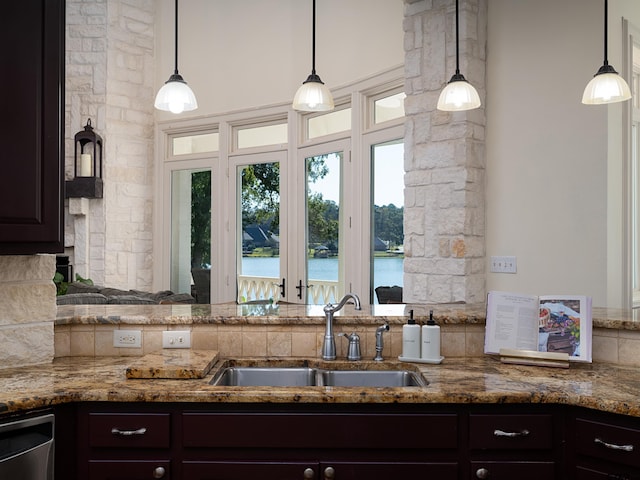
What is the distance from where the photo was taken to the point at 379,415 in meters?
1.95

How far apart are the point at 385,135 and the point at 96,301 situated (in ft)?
8.74

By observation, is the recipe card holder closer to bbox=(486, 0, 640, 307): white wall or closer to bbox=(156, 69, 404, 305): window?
bbox=(486, 0, 640, 307): white wall

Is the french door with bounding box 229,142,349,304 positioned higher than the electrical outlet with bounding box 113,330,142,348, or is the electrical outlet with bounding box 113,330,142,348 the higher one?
the french door with bounding box 229,142,349,304

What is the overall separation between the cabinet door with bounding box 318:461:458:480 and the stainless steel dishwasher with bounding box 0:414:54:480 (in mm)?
875

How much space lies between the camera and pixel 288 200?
20.8ft

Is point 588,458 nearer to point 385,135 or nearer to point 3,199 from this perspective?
point 3,199

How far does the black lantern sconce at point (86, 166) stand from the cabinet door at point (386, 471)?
5896 mm

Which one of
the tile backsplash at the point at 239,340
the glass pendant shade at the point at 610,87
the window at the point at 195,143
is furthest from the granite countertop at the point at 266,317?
the window at the point at 195,143

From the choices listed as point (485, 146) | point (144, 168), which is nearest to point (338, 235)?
point (485, 146)

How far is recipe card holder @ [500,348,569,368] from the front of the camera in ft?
7.57

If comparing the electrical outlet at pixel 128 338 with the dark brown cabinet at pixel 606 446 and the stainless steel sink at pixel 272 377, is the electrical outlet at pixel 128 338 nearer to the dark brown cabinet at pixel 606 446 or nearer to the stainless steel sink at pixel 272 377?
the stainless steel sink at pixel 272 377

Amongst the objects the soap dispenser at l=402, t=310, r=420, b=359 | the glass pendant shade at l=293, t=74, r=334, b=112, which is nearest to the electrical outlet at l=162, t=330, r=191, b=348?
the soap dispenser at l=402, t=310, r=420, b=359

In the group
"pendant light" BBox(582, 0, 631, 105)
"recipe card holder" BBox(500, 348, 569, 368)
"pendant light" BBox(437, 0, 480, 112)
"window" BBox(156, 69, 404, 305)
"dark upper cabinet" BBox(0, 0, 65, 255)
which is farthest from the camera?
"window" BBox(156, 69, 404, 305)

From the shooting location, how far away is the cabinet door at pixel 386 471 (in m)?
1.93
